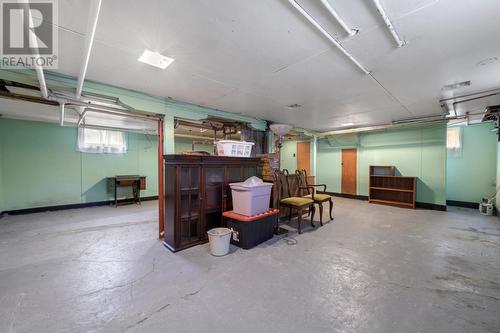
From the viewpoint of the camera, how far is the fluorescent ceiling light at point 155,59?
2008mm

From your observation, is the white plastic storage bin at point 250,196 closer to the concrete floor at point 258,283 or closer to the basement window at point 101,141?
the concrete floor at point 258,283

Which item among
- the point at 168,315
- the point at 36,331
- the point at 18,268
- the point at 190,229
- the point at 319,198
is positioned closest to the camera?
the point at 36,331

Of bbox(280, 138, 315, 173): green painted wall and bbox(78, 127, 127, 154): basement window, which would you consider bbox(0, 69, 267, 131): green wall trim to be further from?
bbox(280, 138, 315, 173): green painted wall

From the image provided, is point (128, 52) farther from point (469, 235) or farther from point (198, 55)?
point (469, 235)

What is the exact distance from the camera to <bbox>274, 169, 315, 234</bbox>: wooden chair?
3577 millimetres

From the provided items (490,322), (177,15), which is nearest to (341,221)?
(490,322)

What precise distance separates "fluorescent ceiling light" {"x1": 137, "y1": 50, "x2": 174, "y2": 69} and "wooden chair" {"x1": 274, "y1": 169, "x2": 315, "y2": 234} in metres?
2.66

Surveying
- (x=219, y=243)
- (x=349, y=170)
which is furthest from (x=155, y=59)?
(x=349, y=170)

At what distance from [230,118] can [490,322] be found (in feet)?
14.3

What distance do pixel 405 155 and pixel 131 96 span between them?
277 inches

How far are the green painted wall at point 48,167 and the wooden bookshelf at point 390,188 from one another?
7905mm

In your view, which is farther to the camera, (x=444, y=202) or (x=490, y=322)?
(x=444, y=202)

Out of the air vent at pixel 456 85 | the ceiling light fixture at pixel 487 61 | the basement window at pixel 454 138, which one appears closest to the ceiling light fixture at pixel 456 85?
the air vent at pixel 456 85

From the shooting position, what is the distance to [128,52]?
1973 mm
